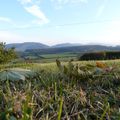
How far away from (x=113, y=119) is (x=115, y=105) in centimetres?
47

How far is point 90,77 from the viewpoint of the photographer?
4.86 meters

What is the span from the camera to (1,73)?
4711 millimetres

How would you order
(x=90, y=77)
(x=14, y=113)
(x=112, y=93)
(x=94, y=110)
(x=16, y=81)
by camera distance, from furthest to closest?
(x=90, y=77) < (x=16, y=81) < (x=112, y=93) < (x=94, y=110) < (x=14, y=113)

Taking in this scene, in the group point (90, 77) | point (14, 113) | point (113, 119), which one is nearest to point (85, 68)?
point (90, 77)

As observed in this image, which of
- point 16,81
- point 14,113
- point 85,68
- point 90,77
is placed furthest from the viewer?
point 85,68

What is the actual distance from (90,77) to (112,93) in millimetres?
706

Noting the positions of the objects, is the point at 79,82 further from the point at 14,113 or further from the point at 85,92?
the point at 14,113

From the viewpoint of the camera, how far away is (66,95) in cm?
400

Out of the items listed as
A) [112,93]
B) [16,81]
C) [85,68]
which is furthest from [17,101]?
[85,68]

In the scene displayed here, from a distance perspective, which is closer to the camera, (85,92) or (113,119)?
(113,119)

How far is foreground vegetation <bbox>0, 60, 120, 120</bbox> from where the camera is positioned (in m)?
3.40

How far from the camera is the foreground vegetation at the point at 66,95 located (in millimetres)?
3404

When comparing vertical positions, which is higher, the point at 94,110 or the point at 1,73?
the point at 1,73

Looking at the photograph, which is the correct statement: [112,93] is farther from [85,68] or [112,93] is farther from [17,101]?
[17,101]
